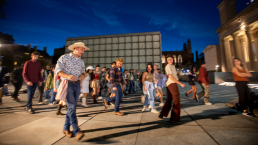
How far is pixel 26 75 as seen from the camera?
378cm

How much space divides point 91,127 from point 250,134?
314 cm

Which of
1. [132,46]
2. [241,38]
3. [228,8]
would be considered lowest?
[132,46]

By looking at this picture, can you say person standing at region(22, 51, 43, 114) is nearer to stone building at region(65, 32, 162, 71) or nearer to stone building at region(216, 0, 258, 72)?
stone building at region(65, 32, 162, 71)

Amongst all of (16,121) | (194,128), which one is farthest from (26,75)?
(194,128)

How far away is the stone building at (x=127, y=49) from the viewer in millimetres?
14810

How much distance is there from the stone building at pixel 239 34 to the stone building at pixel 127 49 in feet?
45.6

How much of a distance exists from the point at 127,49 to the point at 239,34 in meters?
20.7

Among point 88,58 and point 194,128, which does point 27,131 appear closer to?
point 194,128

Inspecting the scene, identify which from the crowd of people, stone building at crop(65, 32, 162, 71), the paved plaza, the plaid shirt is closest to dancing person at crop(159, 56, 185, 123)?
the crowd of people

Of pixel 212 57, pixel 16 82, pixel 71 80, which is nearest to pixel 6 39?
pixel 16 82

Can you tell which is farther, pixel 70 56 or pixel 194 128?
pixel 194 128

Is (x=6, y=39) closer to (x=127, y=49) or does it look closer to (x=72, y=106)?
(x=127, y=49)

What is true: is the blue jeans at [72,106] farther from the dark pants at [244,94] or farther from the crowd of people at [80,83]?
the dark pants at [244,94]

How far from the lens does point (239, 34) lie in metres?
20.6
